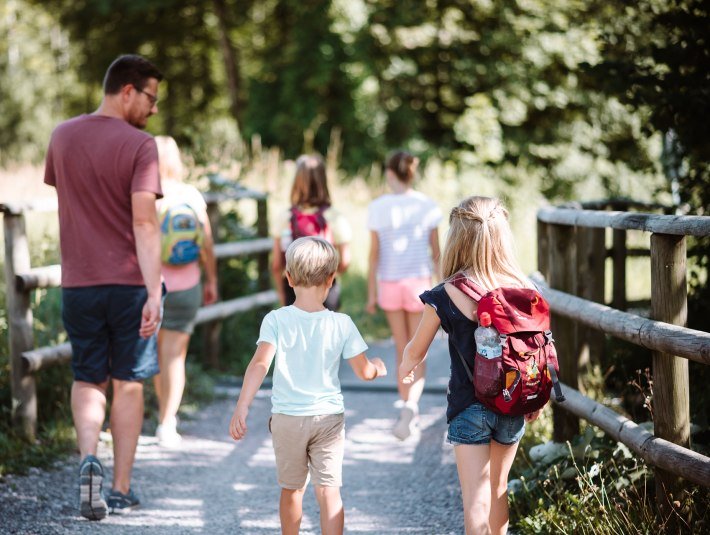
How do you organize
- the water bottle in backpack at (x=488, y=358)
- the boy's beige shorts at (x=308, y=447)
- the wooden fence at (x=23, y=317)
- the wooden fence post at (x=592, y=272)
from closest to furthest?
the water bottle in backpack at (x=488, y=358)
the boy's beige shorts at (x=308, y=447)
the wooden fence at (x=23, y=317)
the wooden fence post at (x=592, y=272)

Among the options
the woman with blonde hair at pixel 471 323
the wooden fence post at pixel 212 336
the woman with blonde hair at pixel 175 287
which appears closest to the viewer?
the woman with blonde hair at pixel 471 323

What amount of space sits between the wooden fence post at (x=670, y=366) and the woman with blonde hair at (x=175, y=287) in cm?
309

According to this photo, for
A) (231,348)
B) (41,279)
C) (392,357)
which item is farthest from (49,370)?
(392,357)

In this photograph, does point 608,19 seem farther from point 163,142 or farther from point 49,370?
point 49,370

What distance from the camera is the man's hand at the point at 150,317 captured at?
4492 millimetres

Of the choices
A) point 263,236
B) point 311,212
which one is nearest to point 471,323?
point 311,212

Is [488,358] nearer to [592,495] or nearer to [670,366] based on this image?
[670,366]

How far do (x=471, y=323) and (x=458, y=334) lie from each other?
2.7 inches

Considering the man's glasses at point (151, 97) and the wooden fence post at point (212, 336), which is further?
the wooden fence post at point (212, 336)

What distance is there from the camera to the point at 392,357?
29.1 ft

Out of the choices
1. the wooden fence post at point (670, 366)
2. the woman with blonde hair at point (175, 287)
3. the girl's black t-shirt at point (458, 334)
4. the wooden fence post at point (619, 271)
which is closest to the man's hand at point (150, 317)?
the woman with blonde hair at point (175, 287)

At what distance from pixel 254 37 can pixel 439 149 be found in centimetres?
954

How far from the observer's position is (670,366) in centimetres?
373

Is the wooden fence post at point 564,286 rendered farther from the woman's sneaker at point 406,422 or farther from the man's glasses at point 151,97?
the man's glasses at point 151,97
